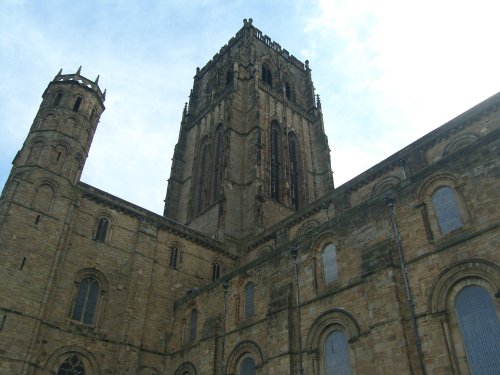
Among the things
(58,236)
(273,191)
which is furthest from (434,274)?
(273,191)

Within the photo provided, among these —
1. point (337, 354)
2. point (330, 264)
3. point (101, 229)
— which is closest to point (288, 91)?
point (101, 229)

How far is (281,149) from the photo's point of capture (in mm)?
49094

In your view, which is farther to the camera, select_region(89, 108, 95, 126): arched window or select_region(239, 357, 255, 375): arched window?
select_region(89, 108, 95, 126): arched window

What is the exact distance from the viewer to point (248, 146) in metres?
46.9

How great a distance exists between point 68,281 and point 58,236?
2630 mm

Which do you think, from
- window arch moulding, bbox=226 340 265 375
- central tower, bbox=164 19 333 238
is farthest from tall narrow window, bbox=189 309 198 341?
central tower, bbox=164 19 333 238

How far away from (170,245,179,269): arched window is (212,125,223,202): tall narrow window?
11.2 meters

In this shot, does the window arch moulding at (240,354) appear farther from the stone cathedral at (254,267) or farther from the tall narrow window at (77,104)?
the tall narrow window at (77,104)

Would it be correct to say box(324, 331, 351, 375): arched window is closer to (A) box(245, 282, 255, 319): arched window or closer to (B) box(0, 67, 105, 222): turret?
(A) box(245, 282, 255, 319): arched window

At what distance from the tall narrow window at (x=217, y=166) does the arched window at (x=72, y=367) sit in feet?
69.4

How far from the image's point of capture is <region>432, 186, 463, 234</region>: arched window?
16844 millimetres

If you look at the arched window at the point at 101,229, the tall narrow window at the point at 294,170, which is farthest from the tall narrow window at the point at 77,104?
the tall narrow window at the point at 294,170

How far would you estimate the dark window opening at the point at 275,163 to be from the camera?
45281mm

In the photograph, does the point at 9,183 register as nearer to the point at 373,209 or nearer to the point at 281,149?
the point at 373,209
